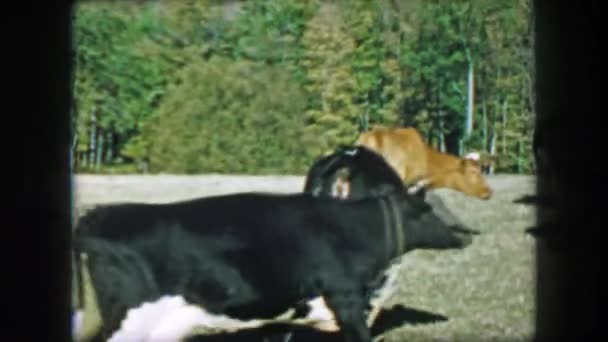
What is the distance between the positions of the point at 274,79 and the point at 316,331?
41.2 inches

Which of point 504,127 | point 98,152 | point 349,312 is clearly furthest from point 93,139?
point 504,127

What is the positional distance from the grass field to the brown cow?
0.05 meters

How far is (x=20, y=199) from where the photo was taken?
3.92 metres

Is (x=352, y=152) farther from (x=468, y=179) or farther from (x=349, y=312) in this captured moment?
(x=468, y=179)

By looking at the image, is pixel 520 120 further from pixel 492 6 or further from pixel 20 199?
pixel 20 199

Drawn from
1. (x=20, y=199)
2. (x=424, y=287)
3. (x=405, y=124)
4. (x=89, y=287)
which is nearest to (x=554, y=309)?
(x=424, y=287)

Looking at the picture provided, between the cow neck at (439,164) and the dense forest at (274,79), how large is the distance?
0.04 metres

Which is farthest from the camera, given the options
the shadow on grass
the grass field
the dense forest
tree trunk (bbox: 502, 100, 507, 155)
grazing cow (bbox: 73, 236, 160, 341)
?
tree trunk (bbox: 502, 100, 507, 155)

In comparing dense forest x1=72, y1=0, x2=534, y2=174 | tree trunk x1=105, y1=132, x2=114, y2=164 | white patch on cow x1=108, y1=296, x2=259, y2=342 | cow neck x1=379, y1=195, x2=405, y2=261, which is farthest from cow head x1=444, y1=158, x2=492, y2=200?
tree trunk x1=105, y1=132, x2=114, y2=164

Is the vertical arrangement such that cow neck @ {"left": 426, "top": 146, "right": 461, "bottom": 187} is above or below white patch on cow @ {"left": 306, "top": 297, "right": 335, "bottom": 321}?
above

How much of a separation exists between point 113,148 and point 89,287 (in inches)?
30.5

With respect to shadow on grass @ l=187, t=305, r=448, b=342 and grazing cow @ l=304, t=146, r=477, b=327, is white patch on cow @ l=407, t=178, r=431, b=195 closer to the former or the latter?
grazing cow @ l=304, t=146, r=477, b=327

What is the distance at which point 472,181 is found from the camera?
438cm

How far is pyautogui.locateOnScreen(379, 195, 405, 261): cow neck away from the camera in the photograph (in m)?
3.61
